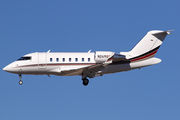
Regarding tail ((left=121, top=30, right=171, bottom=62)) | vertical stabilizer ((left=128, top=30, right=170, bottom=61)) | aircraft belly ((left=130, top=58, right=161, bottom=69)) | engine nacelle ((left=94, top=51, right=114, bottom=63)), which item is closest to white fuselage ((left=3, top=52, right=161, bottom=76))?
engine nacelle ((left=94, top=51, right=114, bottom=63))

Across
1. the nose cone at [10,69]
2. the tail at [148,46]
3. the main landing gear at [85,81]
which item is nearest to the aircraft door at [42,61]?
the nose cone at [10,69]

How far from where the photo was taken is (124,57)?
87.0ft

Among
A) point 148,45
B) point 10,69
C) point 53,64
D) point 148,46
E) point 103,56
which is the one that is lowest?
point 10,69

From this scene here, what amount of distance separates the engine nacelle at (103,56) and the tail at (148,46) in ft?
8.83

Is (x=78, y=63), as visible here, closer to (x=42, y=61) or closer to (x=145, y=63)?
(x=42, y=61)

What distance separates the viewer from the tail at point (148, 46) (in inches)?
1088

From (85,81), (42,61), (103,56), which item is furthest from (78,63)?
(42,61)

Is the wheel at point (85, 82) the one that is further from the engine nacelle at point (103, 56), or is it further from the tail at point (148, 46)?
the tail at point (148, 46)

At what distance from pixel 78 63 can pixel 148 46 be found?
767cm

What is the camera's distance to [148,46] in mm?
28016

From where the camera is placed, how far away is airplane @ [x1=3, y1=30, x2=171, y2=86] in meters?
26.0

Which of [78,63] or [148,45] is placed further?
[148,45]

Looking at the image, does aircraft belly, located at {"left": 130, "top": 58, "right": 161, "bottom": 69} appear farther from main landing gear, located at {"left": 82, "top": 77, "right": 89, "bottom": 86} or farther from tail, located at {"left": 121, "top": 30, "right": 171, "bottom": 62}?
main landing gear, located at {"left": 82, "top": 77, "right": 89, "bottom": 86}

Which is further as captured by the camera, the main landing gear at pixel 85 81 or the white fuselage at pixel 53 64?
the main landing gear at pixel 85 81
